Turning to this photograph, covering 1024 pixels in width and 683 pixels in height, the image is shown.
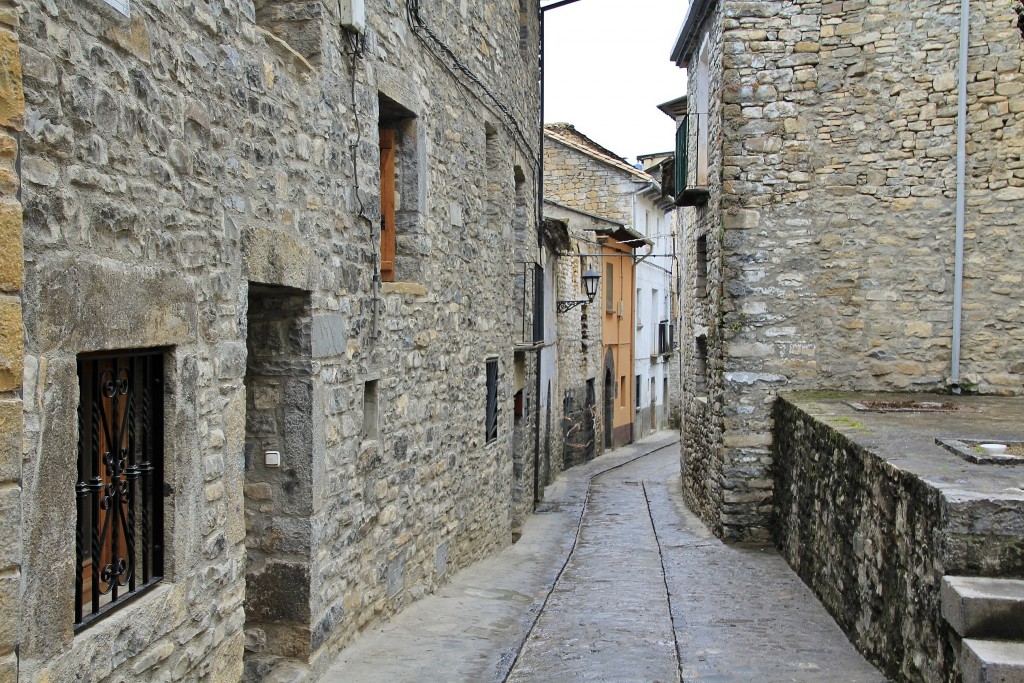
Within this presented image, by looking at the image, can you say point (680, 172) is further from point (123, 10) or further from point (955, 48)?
point (123, 10)

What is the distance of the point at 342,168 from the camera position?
458cm

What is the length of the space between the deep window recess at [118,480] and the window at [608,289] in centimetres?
1758

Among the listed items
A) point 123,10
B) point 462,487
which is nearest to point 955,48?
point 462,487

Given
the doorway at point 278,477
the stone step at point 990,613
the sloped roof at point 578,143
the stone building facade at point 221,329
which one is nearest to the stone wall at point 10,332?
the stone building facade at point 221,329

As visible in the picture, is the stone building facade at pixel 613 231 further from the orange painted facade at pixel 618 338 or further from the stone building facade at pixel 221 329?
the stone building facade at pixel 221 329

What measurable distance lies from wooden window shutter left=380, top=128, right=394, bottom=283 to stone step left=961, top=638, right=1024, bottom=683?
3702 millimetres

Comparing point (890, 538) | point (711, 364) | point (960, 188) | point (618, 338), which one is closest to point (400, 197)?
point (890, 538)

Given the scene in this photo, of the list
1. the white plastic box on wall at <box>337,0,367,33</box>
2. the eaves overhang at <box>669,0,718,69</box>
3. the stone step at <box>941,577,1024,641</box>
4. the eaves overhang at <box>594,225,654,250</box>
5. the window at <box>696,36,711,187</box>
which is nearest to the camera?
the stone step at <box>941,577,1024,641</box>

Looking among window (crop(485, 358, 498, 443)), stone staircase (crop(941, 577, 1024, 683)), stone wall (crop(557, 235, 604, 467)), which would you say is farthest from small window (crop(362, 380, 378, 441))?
stone wall (crop(557, 235, 604, 467))

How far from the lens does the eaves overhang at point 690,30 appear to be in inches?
404

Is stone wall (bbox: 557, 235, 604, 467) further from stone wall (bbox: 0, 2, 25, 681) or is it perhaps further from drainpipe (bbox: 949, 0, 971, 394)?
stone wall (bbox: 0, 2, 25, 681)

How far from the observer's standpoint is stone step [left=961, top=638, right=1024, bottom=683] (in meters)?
3.34

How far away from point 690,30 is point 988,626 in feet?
29.6

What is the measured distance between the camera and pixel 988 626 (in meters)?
3.57
